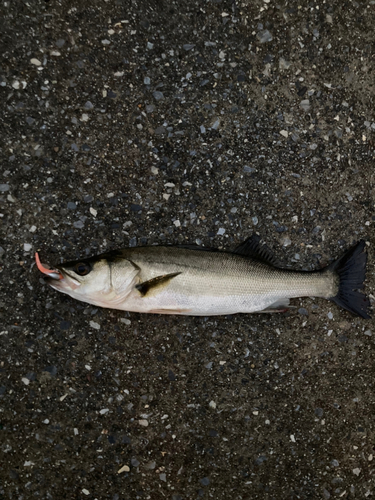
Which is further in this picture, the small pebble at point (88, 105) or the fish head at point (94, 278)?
the small pebble at point (88, 105)

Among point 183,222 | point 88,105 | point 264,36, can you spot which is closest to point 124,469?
point 183,222

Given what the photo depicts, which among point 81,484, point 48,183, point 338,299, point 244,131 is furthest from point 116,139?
point 81,484

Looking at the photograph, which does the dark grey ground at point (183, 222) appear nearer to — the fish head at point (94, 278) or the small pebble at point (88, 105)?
the small pebble at point (88, 105)

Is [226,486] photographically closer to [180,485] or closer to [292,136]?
[180,485]

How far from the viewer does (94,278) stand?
2.85 meters

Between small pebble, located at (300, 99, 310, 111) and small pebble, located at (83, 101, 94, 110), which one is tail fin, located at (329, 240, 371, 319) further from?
small pebble, located at (83, 101, 94, 110)

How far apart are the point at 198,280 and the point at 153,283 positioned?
1.28ft

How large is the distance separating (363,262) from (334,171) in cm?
95

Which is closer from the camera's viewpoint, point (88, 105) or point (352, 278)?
point (88, 105)

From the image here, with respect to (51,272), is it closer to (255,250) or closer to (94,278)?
(94,278)

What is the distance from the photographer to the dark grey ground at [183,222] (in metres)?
3.14

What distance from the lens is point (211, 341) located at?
3338 millimetres

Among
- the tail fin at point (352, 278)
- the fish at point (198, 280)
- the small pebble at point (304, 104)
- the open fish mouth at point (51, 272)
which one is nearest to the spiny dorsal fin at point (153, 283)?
the fish at point (198, 280)

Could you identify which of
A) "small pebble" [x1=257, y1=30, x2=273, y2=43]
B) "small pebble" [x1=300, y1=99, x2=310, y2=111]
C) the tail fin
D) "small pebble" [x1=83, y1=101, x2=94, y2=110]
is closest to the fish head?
"small pebble" [x1=83, y1=101, x2=94, y2=110]
